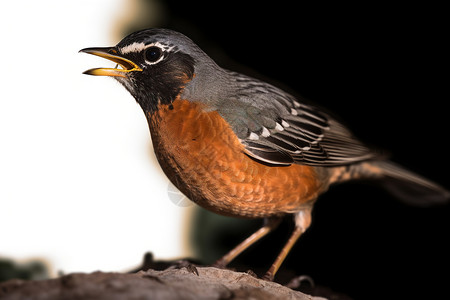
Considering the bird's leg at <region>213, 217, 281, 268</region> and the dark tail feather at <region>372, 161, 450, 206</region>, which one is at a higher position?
the dark tail feather at <region>372, 161, 450, 206</region>

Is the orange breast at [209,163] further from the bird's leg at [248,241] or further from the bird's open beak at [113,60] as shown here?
→ the bird's leg at [248,241]

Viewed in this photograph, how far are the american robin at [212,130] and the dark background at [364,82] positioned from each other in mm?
1514

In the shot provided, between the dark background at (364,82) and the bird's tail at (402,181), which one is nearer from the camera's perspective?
the bird's tail at (402,181)

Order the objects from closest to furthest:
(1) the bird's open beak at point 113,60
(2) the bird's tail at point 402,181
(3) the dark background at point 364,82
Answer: (1) the bird's open beak at point 113,60, (2) the bird's tail at point 402,181, (3) the dark background at point 364,82

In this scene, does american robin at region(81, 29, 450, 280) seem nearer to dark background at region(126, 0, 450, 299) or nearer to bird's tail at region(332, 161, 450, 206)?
bird's tail at region(332, 161, 450, 206)

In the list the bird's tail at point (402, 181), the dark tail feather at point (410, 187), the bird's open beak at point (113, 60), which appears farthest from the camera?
the dark tail feather at point (410, 187)

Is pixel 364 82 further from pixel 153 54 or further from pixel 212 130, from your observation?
pixel 153 54

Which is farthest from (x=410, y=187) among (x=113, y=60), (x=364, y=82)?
(x=113, y=60)

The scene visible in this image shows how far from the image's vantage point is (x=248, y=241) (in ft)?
16.1

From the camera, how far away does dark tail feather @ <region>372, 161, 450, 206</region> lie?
5.39m

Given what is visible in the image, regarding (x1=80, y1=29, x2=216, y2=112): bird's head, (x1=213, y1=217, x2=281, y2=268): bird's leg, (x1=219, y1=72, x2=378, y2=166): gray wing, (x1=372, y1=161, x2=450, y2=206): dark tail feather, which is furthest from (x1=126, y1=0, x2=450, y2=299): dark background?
(x1=80, y1=29, x2=216, y2=112): bird's head

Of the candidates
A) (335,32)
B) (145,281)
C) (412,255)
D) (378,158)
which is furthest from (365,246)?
(145,281)

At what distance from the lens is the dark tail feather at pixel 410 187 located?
539cm

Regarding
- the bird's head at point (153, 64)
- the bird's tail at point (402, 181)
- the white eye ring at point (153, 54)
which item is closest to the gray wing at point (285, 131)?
the bird's tail at point (402, 181)
